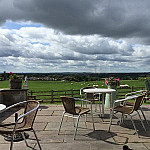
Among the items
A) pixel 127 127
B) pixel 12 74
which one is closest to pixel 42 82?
pixel 12 74

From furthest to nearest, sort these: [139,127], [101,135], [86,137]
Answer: [139,127] < [101,135] < [86,137]

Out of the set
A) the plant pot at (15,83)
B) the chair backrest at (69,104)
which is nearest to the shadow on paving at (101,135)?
the chair backrest at (69,104)

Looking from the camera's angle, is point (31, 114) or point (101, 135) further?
point (101, 135)

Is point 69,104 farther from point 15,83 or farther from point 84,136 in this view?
point 15,83

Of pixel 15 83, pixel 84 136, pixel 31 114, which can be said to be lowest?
pixel 84 136

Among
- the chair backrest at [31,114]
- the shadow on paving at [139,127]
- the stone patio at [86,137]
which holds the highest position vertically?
the chair backrest at [31,114]

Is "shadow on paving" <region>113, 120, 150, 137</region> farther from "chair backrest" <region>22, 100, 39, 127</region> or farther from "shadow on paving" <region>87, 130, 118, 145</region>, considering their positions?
"chair backrest" <region>22, 100, 39, 127</region>

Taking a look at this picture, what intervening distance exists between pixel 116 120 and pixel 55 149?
2229 mm

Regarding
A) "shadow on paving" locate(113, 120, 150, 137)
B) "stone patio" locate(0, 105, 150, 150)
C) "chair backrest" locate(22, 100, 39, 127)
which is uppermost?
"chair backrest" locate(22, 100, 39, 127)

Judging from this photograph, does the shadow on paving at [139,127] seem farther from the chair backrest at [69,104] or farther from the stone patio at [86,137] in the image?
the chair backrest at [69,104]

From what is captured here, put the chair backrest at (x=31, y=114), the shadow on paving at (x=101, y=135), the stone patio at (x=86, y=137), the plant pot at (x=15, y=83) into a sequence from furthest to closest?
the plant pot at (x=15, y=83)
the shadow on paving at (x=101, y=135)
the stone patio at (x=86, y=137)
the chair backrest at (x=31, y=114)

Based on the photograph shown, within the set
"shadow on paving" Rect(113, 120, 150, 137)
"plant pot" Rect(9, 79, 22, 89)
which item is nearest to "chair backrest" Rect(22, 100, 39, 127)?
"shadow on paving" Rect(113, 120, 150, 137)

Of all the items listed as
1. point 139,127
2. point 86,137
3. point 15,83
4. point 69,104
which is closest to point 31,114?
point 69,104

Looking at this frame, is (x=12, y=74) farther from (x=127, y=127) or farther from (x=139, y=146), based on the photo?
(x=139, y=146)
